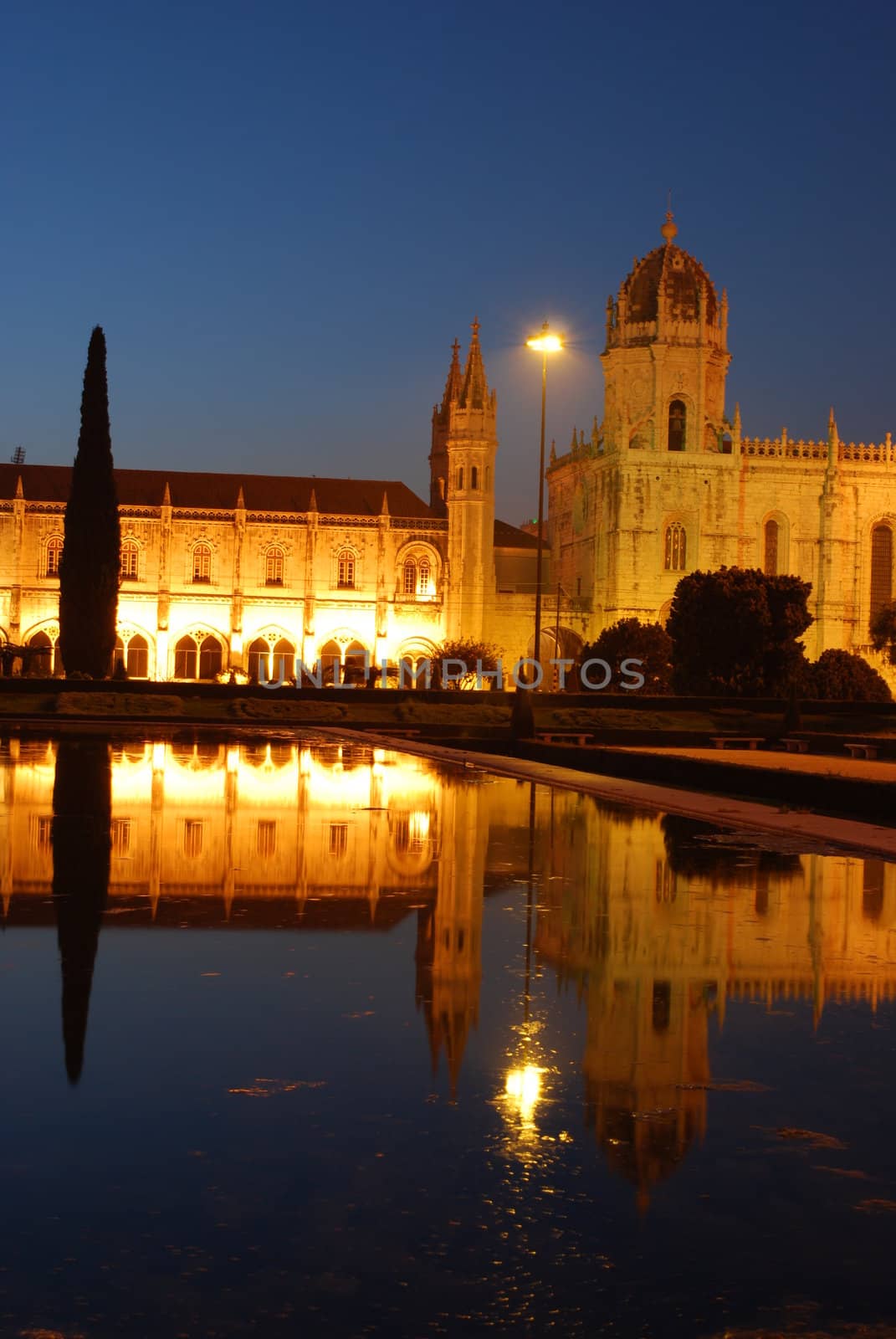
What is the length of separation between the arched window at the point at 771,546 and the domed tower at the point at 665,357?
15.9ft

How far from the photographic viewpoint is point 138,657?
79125 millimetres

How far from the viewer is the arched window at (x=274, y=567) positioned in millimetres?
80062

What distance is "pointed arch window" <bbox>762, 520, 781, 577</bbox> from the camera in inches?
3132

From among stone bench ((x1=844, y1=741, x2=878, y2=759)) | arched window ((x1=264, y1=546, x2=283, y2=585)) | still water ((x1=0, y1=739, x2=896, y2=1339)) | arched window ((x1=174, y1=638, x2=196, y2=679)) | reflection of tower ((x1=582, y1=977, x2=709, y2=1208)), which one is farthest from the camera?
arched window ((x1=264, y1=546, x2=283, y2=585))

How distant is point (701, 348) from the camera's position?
78.4 metres

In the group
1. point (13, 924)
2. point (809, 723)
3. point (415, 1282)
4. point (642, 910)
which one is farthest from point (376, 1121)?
point (809, 723)

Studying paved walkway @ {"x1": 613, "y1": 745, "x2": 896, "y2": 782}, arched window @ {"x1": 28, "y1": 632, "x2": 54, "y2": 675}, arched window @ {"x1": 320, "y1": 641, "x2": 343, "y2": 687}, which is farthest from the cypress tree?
arched window @ {"x1": 320, "y1": 641, "x2": 343, "y2": 687}

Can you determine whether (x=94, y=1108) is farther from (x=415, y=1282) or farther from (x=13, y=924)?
(x=13, y=924)

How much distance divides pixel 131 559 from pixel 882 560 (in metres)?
39.3

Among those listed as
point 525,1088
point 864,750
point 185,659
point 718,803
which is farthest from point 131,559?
point 525,1088

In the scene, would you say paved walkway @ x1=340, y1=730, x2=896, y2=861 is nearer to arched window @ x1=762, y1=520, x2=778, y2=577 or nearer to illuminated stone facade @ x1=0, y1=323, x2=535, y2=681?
illuminated stone facade @ x1=0, y1=323, x2=535, y2=681

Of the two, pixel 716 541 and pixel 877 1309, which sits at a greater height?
pixel 716 541

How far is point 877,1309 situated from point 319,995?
3801mm

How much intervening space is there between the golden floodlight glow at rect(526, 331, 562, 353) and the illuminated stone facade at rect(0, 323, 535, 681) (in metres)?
44.8
